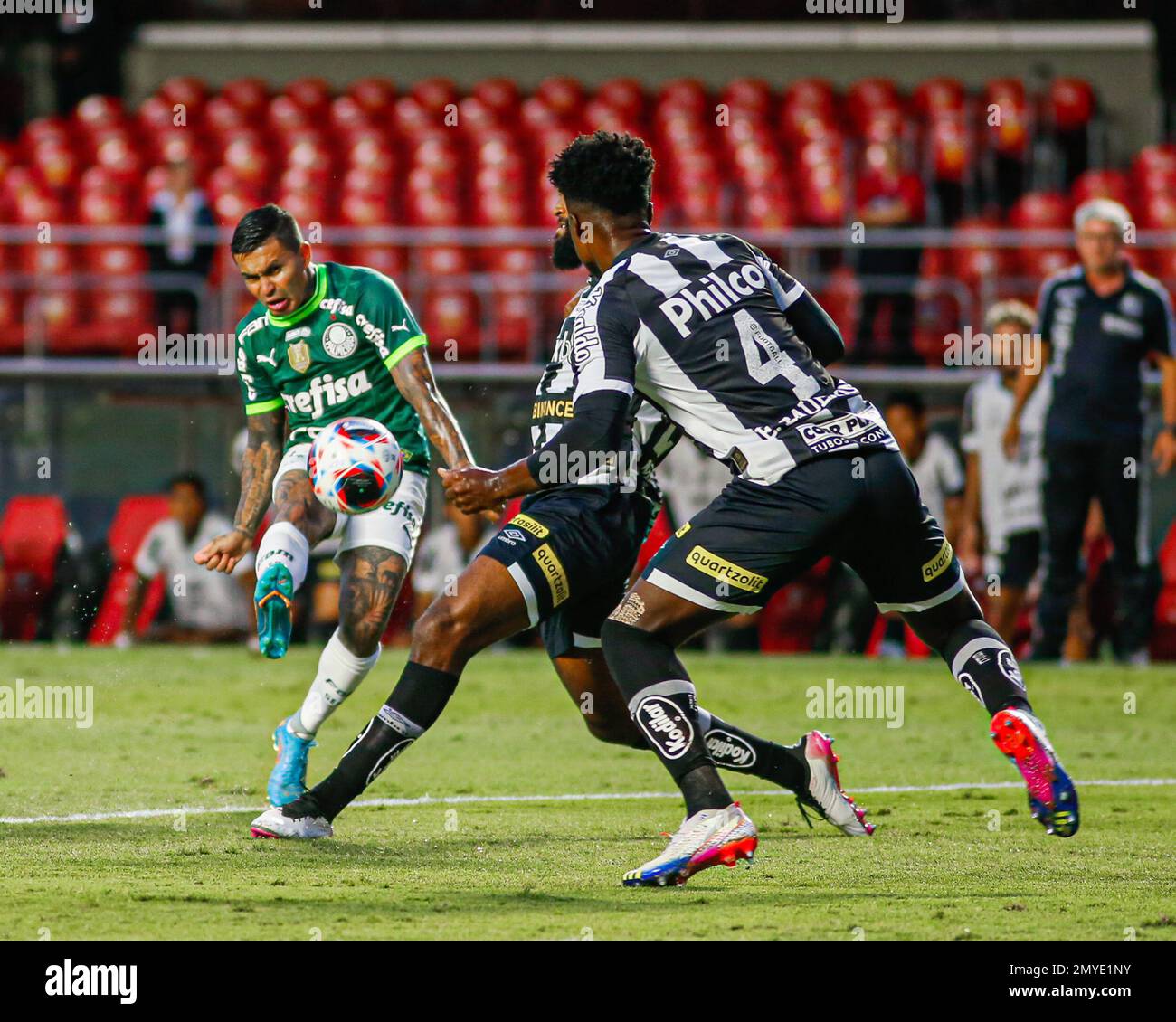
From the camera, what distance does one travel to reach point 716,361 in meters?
5.88

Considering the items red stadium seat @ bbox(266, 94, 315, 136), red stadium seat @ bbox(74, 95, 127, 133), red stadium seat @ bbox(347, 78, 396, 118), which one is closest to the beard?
red stadium seat @ bbox(266, 94, 315, 136)

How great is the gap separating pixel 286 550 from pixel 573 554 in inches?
45.5

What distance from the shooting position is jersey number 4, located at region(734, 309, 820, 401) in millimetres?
5898

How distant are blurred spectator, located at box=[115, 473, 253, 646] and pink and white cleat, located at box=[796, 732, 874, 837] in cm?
742

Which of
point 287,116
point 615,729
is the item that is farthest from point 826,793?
point 287,116

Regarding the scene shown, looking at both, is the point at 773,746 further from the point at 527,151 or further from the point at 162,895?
the point at 527,151

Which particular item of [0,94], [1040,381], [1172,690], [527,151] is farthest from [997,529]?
[0,94]

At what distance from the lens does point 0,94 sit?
21.5 metres

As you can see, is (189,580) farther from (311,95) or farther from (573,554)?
(311,95)

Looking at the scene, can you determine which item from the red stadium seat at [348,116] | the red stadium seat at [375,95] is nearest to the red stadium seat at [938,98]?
the red stadium seat at [375,95]

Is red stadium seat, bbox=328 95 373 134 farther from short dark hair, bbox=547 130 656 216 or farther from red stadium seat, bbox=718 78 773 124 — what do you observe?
short dark hair, bbox=547 130 656 216

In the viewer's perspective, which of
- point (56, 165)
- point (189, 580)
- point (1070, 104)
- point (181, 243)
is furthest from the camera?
point (1070, 104)

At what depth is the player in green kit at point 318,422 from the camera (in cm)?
713
